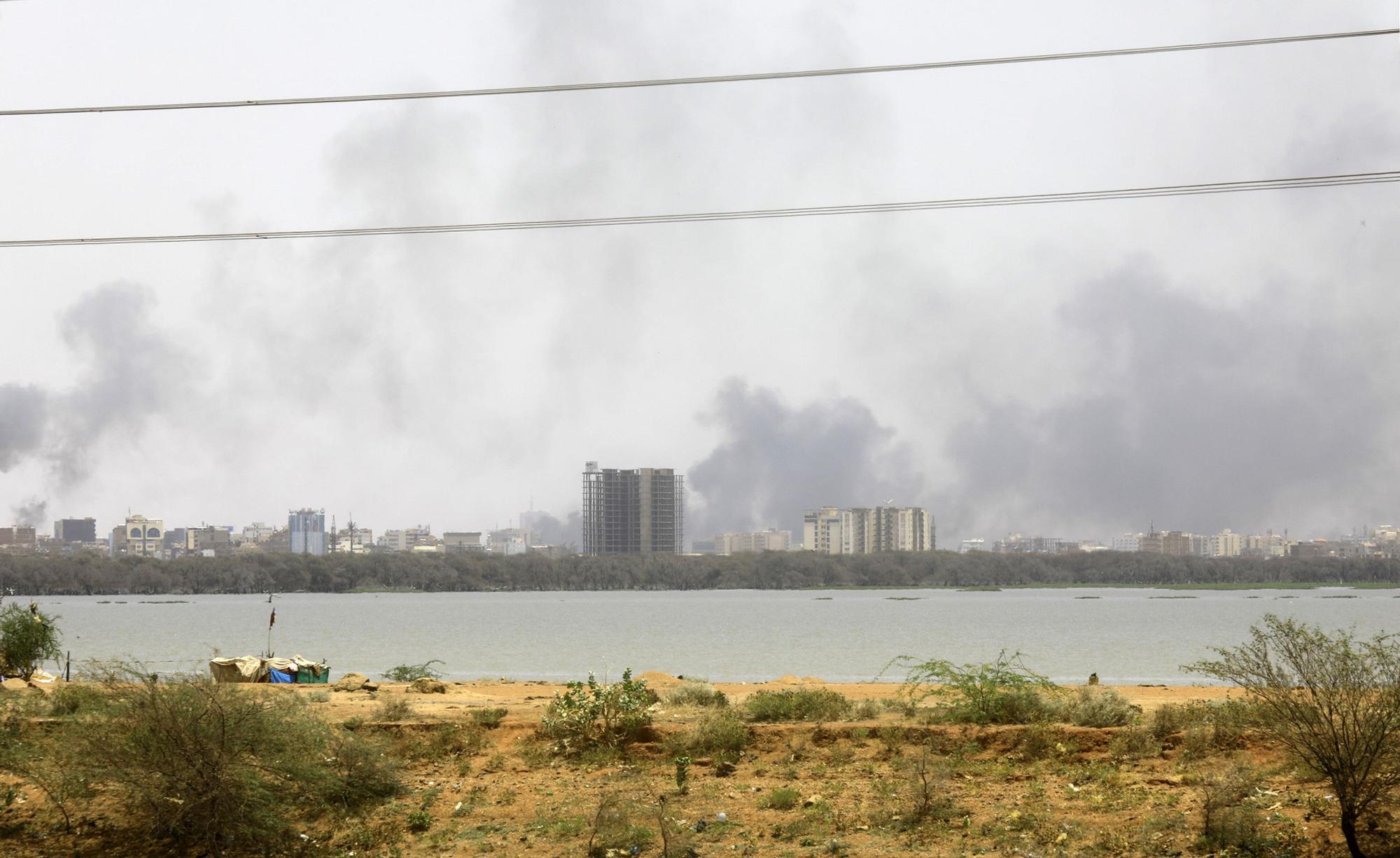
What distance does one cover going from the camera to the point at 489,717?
64.5 ft

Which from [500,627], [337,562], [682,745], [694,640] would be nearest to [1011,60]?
[682,745]

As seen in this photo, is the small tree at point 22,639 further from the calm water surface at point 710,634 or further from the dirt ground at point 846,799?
the dirt ground at point 846,799

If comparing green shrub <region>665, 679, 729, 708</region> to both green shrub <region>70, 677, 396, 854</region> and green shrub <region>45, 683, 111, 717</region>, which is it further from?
green shrub <region>45, 683, 111, 717</region>

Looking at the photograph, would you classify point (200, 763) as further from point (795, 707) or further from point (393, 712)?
point (795, 707)

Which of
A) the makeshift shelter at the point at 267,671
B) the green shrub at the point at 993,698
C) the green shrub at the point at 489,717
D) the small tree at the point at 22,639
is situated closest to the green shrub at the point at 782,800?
the green shrub at the point at 993,698

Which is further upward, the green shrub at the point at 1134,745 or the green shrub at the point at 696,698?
the green shrub at the point at 1134,745

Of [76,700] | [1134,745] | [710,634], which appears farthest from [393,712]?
[710,634]

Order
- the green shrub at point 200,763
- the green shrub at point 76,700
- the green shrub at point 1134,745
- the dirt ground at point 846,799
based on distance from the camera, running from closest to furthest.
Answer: the dirt ground at point 846,799 < the green shrub at point 200,763 < the green shrub at point 76,700 < the green shrub at point 1134,745

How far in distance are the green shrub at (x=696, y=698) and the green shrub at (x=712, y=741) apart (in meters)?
3.73

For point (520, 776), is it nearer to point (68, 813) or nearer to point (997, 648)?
point (68, 813)

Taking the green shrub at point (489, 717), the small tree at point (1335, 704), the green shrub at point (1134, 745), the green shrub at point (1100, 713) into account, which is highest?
the small tree at point (1335, 704)

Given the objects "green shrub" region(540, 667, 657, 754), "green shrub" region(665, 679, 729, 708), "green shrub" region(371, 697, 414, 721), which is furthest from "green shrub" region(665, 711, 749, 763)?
"green shrub" region(371, 697, 414, 721)

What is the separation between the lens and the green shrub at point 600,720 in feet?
59.1

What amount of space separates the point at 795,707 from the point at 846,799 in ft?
15.5
